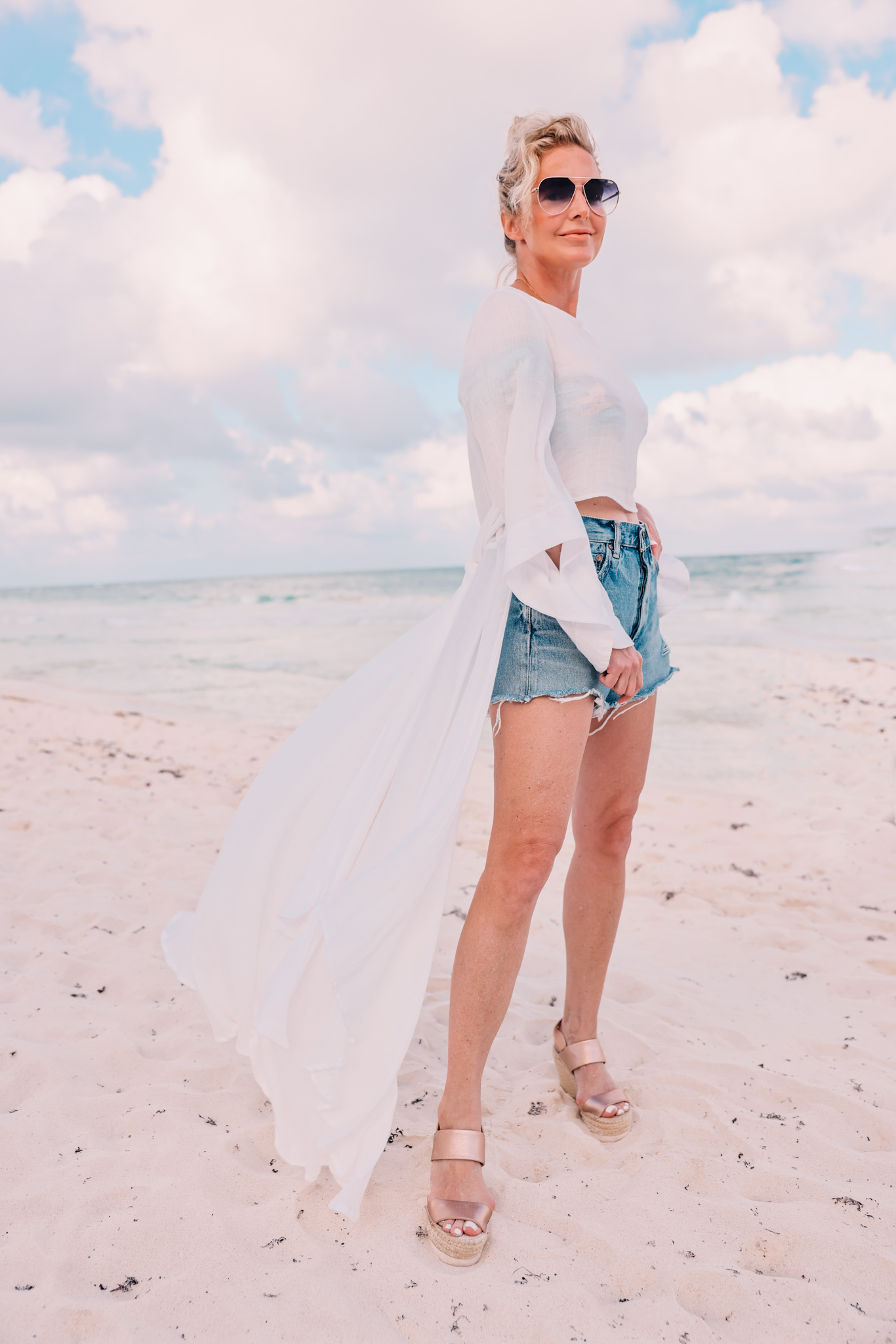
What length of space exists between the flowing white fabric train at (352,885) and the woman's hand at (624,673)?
20 centimetres

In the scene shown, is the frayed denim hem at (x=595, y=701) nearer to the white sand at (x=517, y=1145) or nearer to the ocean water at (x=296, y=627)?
the white sand at (x=517, y=1145)

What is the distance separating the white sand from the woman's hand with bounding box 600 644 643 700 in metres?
1.18

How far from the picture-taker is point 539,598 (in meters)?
1.71

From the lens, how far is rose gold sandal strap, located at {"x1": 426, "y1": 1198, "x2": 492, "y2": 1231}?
1674 millimetres

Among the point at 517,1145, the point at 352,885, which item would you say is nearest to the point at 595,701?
the point at 352,885

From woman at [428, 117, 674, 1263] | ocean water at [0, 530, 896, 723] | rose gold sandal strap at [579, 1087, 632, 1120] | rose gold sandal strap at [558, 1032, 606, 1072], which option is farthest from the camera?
ocean water at [0, 530, 896, 723]

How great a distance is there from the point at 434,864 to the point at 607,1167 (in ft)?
3.05

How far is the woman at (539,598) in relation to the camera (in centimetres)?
174

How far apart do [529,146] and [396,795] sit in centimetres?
162

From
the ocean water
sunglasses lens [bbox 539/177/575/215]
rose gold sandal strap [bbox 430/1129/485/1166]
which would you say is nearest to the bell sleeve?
sunglasses lens [bbox 539/177/575/215]

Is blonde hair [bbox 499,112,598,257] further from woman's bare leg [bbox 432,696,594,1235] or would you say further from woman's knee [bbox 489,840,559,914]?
woman's knee [bbox 489,840,559,914]

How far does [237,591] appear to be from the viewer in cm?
4197

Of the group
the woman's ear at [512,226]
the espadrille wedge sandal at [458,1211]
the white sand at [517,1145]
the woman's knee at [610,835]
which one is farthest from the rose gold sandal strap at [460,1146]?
the woman's ear at [512,226]

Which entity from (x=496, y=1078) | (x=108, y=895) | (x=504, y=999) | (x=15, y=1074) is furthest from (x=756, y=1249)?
(x=108, y=895)
